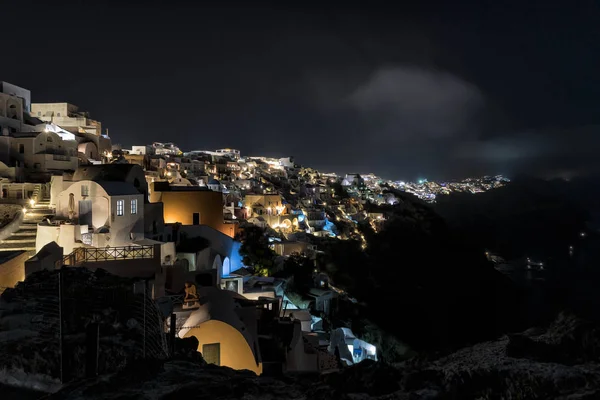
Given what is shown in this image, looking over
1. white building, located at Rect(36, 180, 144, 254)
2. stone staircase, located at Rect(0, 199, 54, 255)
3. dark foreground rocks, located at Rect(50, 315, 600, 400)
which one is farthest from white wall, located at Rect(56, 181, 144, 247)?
dark foreground rocks, located at Rect(50, 315, 600, 400)

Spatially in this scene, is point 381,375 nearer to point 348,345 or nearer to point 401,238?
point 348,345

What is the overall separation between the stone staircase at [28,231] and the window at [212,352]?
11.6 metres

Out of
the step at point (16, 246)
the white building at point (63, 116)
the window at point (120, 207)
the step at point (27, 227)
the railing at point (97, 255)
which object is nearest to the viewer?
the railing at point (97, 255)

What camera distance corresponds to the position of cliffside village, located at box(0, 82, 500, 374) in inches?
522

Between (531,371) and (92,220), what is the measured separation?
19915mm

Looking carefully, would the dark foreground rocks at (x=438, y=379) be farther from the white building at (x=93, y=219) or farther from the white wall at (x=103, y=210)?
the white wall at (x=103, y=210)

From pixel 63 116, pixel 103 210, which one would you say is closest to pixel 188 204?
pixel 103 210

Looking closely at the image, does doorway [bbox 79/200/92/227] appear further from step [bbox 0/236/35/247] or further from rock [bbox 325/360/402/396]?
rock [bbox 325/360/402/396]

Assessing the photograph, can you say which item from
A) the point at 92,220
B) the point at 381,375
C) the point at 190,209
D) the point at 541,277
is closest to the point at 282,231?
the point at 190,209

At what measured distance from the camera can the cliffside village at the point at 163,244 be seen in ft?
43.5

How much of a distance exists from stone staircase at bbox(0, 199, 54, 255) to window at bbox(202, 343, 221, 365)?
38.2ft

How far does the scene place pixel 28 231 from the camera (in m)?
19.9

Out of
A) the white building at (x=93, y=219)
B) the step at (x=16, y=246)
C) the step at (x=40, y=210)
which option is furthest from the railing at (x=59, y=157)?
the step at (x=16, y=246)

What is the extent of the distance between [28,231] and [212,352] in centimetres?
1455
